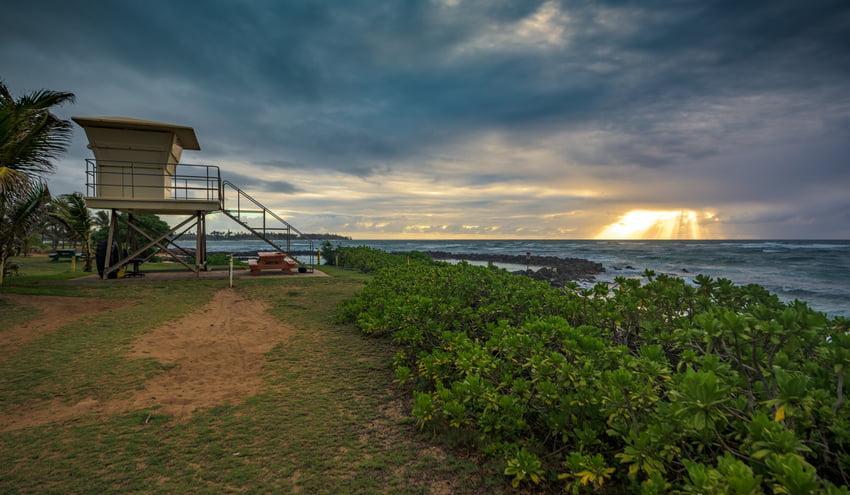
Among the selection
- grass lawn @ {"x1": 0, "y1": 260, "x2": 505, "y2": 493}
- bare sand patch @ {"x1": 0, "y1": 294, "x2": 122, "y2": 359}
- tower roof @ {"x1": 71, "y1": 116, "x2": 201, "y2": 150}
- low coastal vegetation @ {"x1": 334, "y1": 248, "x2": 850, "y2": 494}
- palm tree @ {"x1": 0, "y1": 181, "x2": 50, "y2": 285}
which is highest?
tower roof @ {"x1": 71, "y1": 116, "x2": 201, "y2": 150}

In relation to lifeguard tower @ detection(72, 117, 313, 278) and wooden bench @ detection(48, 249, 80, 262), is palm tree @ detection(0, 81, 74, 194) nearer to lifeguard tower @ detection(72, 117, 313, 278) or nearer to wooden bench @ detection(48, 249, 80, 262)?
lifeguard tower @ detection(72, 117, 313, 278)

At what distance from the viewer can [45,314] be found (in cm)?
909

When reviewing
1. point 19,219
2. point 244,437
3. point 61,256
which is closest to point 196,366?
point 244,437

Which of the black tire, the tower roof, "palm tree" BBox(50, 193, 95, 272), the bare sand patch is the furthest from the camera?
"palm tree" BBox(50, 193, 95, 272)

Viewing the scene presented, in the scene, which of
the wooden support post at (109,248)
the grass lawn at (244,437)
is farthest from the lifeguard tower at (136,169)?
the grass lawn at (244,437)

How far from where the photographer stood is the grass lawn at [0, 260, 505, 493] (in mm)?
3250

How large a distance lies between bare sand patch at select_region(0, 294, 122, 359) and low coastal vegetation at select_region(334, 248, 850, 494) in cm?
719

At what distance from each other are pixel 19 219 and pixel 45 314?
218 inches

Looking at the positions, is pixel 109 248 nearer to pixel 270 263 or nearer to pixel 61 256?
pixel 270 263

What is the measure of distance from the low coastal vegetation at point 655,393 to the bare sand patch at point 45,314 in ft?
23.6

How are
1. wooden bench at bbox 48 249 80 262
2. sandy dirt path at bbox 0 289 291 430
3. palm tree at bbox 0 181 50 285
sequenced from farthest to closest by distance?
1. wooden bench at bbox 48 249 80 262
2. palm tree at bbox 0 181 50 285
3. sandy dirt path at bbox 0 289 291 430

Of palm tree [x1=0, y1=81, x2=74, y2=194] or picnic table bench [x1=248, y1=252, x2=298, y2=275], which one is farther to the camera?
picnic table bench [x1=248, y1=252, x2=298, y2=275]

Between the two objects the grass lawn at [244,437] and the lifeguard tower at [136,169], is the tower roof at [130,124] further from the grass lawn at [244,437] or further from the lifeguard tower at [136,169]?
the grass lawn at [244,437]

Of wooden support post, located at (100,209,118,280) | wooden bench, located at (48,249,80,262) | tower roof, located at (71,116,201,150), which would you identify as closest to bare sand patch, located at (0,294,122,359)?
wooden support post, located at (100,209,118,280)
